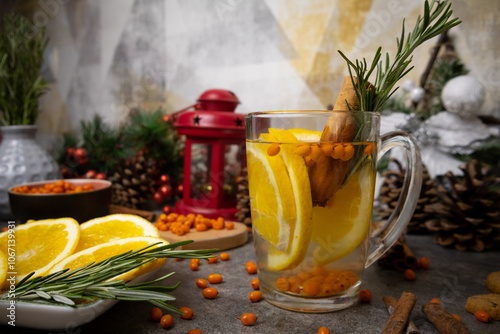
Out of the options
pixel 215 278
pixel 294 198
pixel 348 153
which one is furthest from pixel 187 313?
pixel 348 153

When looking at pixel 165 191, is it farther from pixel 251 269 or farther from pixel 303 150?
pixel 303 150

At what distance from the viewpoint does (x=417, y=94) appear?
115 cm

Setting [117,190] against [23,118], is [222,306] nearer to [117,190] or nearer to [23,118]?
[117,190]

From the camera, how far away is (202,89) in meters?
1.58

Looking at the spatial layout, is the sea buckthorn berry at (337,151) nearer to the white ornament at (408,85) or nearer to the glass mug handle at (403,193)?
the glass mug handle at (403,193)

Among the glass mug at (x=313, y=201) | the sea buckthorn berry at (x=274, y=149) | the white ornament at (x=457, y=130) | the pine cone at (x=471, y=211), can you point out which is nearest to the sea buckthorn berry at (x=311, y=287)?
the glass mug at (x=313, y=201)

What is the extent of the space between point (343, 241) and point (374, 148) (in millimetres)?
163

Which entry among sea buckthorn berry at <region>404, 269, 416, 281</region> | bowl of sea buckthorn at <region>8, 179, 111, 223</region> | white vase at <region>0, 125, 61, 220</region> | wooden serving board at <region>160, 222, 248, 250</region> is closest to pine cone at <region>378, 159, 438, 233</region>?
sea buckthorn berry at <region>404, 269, 416, 281</region>

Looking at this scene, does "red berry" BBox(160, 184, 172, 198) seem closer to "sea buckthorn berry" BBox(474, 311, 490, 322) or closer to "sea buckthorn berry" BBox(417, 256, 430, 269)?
"sea buckthorn berry" BBox(417, 256, 430, 269)

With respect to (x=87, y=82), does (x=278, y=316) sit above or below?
below

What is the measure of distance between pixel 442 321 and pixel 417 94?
82 centimetres

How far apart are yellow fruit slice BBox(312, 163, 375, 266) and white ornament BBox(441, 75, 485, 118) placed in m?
0.65

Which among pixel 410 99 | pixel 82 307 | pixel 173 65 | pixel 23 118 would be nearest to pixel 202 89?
pixel 173 65

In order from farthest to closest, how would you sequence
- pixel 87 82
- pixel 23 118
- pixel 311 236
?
pixel 87 82
pixel 23 118
pixel 311 236
